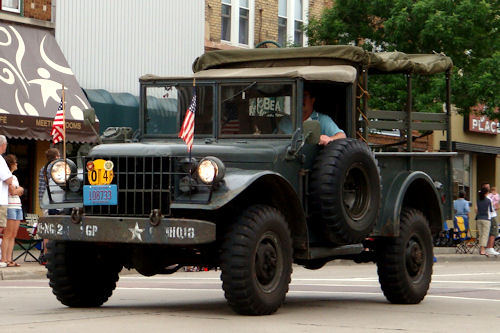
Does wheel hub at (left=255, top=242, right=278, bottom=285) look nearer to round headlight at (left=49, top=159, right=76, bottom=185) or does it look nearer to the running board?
the running board

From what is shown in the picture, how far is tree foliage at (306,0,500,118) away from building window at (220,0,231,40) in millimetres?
2720

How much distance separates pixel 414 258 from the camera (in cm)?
1216

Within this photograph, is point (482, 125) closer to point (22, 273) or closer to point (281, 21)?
point (281, 21)

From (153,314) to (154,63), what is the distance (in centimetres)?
2068

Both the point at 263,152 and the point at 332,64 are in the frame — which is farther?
the point at 332,64

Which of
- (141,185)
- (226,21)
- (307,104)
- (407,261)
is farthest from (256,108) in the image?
(226,21)


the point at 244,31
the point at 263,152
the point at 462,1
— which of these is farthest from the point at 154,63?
the point at 263,152

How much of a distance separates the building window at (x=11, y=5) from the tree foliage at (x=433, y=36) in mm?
8571

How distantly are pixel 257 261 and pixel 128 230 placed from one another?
1089mm

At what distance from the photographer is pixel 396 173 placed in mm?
12125

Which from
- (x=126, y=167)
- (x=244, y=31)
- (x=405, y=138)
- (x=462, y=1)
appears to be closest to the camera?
(x=126, y=167)

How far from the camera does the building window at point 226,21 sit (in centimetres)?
3375

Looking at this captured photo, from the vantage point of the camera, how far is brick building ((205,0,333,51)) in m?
33.0

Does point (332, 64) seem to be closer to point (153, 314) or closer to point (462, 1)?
point (153, 314)
